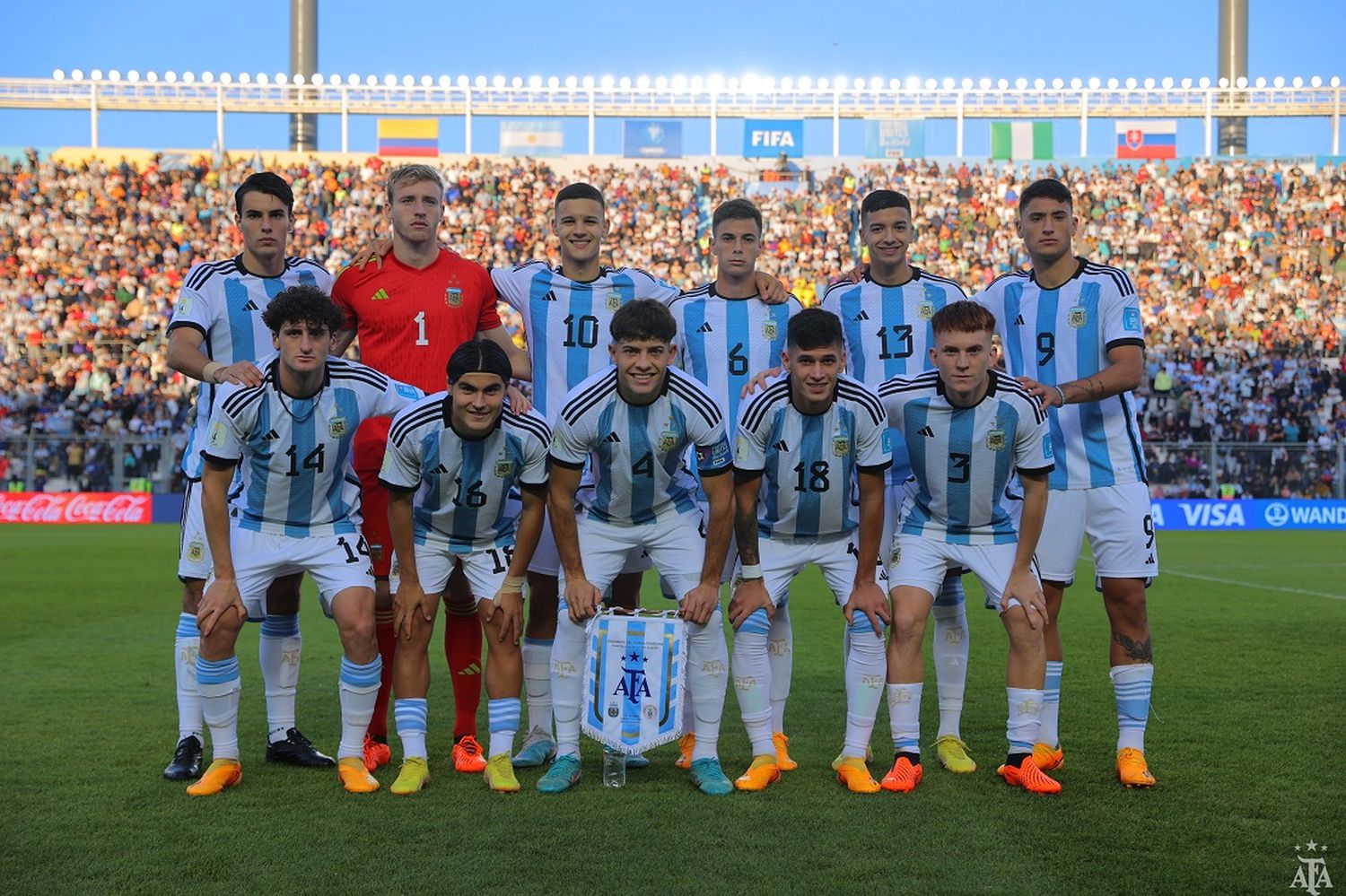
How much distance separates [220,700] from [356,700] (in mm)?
531

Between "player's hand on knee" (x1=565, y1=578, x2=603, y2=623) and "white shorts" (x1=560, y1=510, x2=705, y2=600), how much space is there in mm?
114

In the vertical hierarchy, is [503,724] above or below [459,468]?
below

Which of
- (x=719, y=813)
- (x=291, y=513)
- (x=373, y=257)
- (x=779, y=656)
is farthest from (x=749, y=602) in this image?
(x=373, y=257)

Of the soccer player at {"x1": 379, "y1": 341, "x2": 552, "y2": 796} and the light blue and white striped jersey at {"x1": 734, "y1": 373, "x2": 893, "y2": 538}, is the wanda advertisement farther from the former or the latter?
the light blue and white striped jersey at {"x1": 734, "y1": 373, "x2": 893, "y2": 538}

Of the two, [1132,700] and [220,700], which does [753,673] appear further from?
[220,700]

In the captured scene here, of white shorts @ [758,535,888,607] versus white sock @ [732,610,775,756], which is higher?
white shorts @ [758,535,888,607]

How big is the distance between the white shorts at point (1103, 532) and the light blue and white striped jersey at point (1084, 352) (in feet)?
0.18

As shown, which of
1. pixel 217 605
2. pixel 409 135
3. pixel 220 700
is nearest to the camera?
pixel 217 605

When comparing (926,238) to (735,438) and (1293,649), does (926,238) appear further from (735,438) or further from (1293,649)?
(735,438)

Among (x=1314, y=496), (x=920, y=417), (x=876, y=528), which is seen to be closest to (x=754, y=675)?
(x=876, y=528)

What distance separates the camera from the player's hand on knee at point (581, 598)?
513 centimetres

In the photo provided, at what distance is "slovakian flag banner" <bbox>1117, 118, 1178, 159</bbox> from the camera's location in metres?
36.3

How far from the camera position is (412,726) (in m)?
5.12

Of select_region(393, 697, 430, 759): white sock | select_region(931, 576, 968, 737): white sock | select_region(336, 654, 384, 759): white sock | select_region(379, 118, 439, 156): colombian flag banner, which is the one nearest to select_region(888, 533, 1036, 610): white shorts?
select_region(931, 576, 968, 737): white sock
